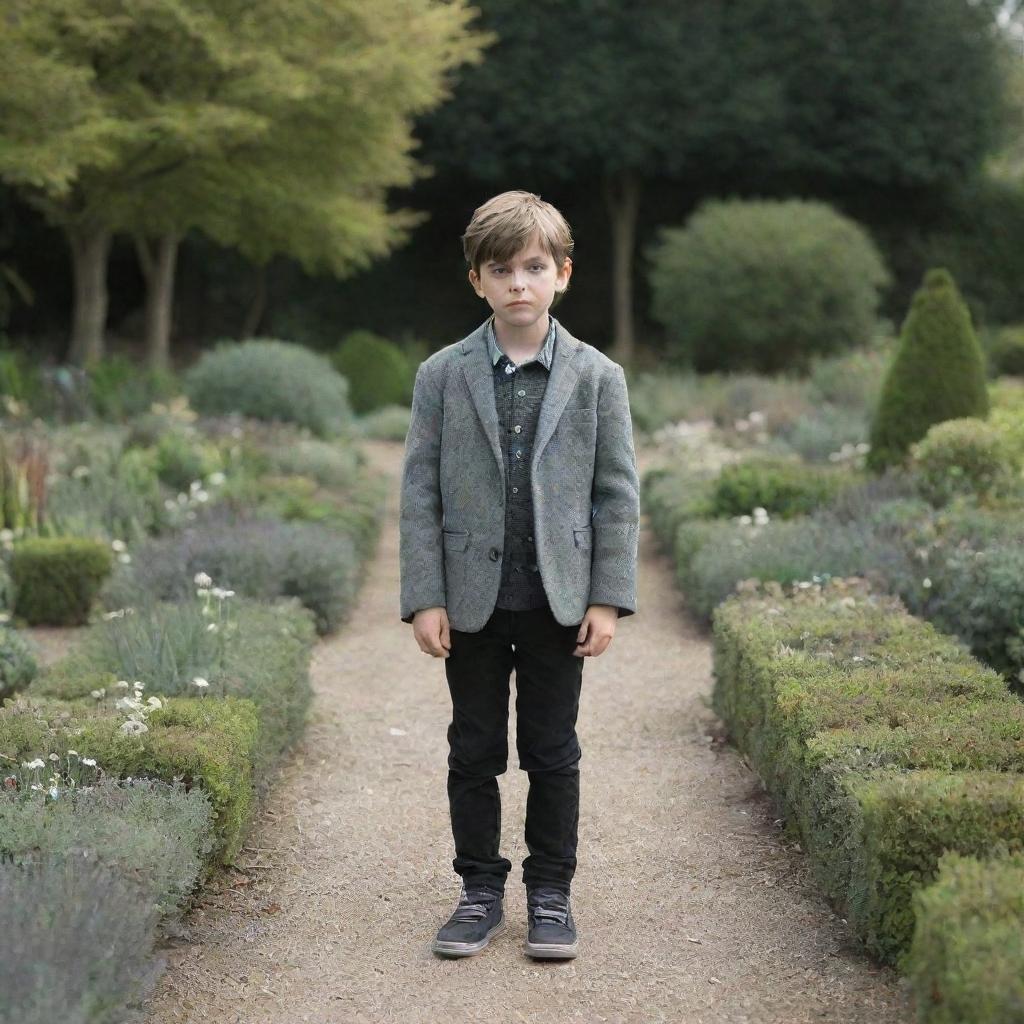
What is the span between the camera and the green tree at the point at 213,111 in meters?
10.8

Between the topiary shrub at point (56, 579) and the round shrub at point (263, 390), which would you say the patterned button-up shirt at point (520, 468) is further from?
the round shrub at point (263, 390)

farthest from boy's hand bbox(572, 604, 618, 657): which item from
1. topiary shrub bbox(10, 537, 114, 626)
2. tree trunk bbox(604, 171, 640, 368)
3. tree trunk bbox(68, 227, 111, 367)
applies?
tree trunk bbox(604, 171, 640, 368)

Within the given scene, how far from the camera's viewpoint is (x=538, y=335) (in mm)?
3232

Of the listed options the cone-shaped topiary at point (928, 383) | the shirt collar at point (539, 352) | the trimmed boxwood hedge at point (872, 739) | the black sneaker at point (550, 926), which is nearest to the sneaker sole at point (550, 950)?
the black sneaker at point (550, 926)

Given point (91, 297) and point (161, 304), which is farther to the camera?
point (161, 304)

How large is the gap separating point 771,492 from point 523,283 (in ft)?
17.1

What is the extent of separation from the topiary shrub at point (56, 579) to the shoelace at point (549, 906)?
4255mm

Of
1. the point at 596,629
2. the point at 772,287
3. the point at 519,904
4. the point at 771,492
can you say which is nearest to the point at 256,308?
the point at 772,287

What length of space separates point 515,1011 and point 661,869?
3.24ft

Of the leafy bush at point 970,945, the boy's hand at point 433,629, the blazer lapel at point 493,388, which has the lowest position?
the leafy bush at point 970,945

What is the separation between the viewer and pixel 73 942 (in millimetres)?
2529

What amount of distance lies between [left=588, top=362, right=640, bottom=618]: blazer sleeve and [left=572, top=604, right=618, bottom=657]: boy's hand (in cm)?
2

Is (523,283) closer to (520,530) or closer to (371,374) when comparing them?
(520,530)

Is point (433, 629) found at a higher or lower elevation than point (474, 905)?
higher
